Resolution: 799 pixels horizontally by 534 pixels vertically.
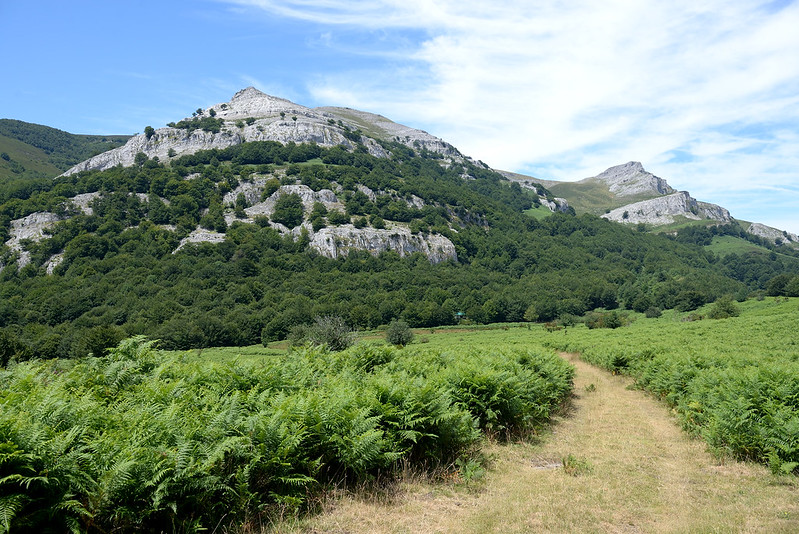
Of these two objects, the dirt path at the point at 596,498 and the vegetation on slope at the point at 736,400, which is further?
the vegetation on slope at the point at 736,400

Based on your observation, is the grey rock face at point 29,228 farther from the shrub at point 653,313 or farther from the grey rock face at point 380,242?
the shrub at point 653,313

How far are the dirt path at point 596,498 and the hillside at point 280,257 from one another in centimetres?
8203

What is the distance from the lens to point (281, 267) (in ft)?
438

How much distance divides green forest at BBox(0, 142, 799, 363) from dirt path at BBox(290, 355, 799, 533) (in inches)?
3430

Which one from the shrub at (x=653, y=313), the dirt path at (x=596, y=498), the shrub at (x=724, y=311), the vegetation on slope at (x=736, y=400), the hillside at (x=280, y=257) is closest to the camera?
the dirt path at (x=596, y=498)

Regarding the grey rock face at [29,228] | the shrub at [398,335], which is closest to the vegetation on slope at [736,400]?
the shrub at [398,335]

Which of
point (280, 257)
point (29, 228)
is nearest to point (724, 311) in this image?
point (280, 257)

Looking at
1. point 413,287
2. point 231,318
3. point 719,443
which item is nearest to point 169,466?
point 719,443

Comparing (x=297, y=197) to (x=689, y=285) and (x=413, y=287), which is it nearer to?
(x=413, y=287)

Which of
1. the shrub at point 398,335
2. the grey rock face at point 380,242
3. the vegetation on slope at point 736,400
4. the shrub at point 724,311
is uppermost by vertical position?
the grey rock face at point 380,242

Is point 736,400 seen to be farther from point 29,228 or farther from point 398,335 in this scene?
point 29,228

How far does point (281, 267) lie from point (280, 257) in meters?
4.54

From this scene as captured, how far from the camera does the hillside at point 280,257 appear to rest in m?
103

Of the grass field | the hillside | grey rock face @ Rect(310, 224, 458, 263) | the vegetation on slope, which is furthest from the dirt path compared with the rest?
Answer: grey rock face @ Rect(310, 224, 458, 263)
